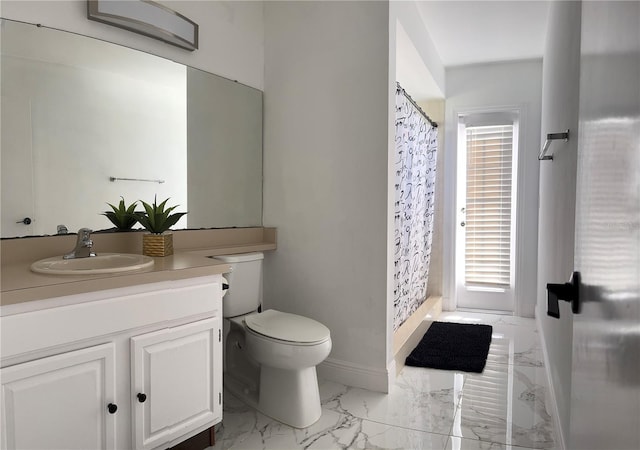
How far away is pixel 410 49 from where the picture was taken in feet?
9.76

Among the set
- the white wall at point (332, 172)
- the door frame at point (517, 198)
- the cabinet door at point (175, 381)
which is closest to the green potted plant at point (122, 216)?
the cabinet door at point (175, 381)

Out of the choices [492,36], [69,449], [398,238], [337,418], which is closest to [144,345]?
[69,449]

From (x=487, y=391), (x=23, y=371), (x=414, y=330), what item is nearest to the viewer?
(x=23, y=371)

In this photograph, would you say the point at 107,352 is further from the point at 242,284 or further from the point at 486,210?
the point at 486,210

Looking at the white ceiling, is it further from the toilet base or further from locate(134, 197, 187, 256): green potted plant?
the toilet base

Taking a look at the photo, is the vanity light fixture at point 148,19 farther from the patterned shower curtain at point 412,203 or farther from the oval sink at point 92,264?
the patterned shower curtain at point 412,203

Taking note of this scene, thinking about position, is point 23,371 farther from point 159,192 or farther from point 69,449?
point 159,192

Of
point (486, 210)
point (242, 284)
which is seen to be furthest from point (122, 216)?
point (486, 210)

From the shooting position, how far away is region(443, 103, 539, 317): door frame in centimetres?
415

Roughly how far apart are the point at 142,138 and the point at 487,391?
7.79 ft

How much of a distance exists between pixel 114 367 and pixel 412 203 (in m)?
2.51

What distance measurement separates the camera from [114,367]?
151cm

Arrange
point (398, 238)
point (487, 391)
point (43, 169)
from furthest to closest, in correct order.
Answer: point (398, 238) → point (487, 391) → point (43, 169)

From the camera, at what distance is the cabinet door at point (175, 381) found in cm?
159
